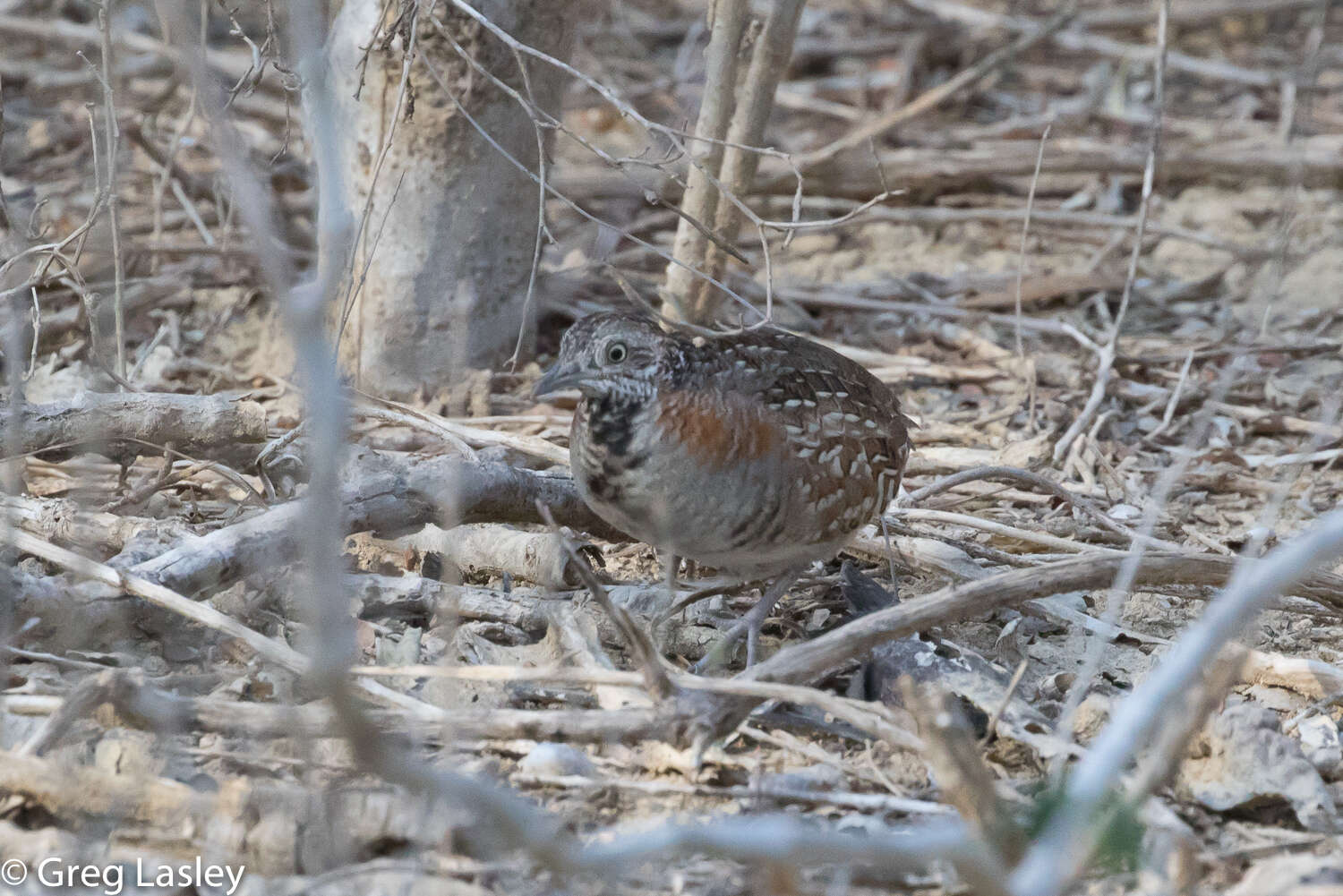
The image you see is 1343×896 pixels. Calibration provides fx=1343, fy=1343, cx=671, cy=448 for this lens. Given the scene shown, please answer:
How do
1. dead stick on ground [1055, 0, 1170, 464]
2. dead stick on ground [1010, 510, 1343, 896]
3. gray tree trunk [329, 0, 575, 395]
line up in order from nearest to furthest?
dead stick on ground [1010, 510, 1343, 896], gray tree trunk [329, 0, 575, 395], dead stick on ground [1055, 0, 1170, 464]

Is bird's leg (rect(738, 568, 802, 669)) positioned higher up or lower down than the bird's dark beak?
lower down

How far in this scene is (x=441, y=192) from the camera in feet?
18.9

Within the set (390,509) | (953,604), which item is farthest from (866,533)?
(390,509)

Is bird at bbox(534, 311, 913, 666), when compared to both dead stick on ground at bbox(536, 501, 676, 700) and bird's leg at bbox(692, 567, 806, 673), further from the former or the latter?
dead stick on ground at bbox(536, 501, 676, 700)

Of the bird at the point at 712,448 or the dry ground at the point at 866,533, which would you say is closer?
the dry ground at the point at 866,533

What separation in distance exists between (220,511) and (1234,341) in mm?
4891

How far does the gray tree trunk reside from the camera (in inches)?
217

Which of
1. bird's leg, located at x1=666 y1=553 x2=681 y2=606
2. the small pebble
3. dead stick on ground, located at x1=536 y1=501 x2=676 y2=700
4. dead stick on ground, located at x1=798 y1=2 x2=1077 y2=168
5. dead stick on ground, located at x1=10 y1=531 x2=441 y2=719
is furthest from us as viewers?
dead stick on ground, located at x1=798 y1=2 x2=1077 y2=168

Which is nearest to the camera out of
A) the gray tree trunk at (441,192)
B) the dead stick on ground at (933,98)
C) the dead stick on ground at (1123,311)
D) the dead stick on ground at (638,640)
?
the dead stick on ground at (638,640)

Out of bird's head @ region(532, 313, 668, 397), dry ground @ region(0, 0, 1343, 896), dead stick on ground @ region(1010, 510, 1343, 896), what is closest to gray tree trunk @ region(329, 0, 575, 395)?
dry ground @ region(0, 0, 1343, 896)

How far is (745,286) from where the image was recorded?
23.2 feet

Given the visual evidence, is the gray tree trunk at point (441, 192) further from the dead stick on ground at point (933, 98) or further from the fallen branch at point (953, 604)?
the fallen branch at point (953, 604)

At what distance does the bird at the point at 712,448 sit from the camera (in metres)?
3.86

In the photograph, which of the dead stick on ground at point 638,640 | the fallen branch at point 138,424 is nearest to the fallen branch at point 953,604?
the dead stick on ground at point 638,640
